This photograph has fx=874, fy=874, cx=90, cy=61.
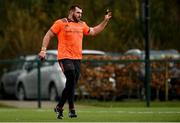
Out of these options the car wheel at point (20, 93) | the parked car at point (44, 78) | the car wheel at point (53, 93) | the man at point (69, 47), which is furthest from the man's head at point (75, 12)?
the car wheel at point (20, 93)

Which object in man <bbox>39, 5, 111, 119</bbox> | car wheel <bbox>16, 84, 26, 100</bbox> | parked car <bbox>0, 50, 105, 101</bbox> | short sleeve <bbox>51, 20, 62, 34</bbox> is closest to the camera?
man <bbox>39, 5, 111, 119</bbox>

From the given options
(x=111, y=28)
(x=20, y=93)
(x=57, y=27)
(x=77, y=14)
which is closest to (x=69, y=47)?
(x=57, y=27)

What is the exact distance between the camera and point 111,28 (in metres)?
40.9

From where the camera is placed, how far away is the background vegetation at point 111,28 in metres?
38.8

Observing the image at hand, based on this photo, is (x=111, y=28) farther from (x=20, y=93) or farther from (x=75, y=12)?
(x=75, y=12)

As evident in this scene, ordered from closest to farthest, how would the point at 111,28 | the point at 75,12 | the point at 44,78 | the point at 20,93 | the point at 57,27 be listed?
1. the point at 75,12
2. the point at 57,27
3. the point at 44,78
4. the point at 20,93
5. the point at 111,28

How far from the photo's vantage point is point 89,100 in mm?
26234

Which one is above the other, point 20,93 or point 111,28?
point 111,28

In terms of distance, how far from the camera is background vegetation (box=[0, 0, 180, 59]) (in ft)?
127

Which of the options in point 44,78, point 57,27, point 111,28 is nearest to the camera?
point 57,27

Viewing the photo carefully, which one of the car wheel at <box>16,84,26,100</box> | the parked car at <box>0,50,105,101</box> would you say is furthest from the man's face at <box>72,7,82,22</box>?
the car wheel at <box>16,84,26,100</box>

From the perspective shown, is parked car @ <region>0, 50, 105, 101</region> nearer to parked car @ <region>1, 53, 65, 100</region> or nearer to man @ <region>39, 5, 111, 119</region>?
parked car @ <region>1, 53, 65, 100</region>

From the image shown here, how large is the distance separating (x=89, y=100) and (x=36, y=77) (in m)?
2.49

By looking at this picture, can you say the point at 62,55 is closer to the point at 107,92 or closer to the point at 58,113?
the point at 58,113
